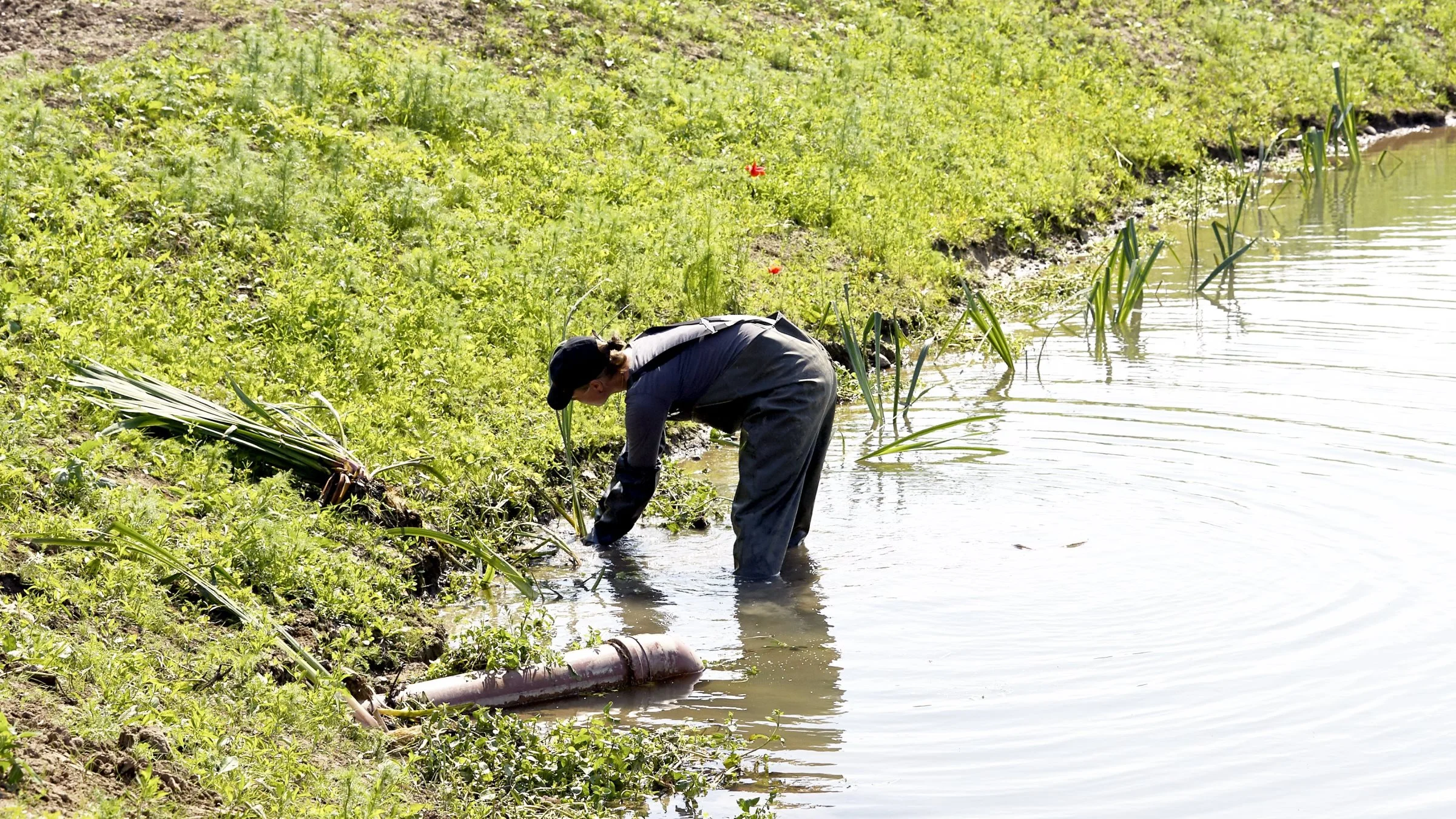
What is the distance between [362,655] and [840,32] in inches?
427

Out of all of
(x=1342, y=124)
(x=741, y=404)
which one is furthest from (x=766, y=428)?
(x=1342, y=124)

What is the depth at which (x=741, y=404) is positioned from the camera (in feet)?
19.9

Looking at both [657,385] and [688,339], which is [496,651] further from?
[688,339]

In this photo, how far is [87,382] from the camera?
6043 millimetres

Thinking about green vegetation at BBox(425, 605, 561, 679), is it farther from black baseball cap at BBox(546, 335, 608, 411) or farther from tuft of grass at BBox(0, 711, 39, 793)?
tuft of grass at BBox(0, 711, 39, 793)

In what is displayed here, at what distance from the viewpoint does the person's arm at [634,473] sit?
18.7ft

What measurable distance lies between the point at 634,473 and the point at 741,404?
55 centimetres

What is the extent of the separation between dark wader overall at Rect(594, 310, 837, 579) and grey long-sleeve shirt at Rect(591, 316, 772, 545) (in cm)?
1

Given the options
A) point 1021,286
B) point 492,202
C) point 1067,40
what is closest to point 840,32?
point 1067,40

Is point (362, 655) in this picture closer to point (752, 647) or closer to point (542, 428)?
point (752, 647)

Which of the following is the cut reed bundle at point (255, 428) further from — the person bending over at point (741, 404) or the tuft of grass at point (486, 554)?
the person bending over at point (741, 404)

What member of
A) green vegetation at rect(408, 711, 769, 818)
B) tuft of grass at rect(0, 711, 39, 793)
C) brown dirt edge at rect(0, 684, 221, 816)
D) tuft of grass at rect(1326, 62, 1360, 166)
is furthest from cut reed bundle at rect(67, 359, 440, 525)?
tuft of grass at rect(1326, 62, 1360, 166)

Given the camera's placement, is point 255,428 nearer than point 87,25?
Yes

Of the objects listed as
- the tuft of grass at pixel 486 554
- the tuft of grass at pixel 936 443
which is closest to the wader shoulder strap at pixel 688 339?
the tuft of grass at pixel 486 554
